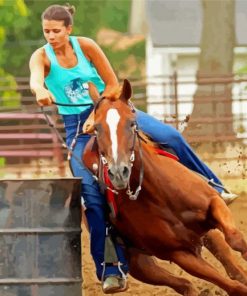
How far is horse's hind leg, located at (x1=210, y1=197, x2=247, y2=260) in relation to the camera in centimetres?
729

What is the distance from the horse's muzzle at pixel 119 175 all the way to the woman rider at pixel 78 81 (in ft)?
2.49

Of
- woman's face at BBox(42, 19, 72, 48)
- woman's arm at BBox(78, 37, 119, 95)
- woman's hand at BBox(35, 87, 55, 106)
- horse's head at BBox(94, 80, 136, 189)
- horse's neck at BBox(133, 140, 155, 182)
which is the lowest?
horse's neck at BBox(133, 140, 155, 182)

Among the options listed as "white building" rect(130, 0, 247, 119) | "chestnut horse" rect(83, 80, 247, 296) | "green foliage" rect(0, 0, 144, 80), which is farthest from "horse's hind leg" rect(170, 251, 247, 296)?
"green foliage" rect(0, 0, 144, 80)

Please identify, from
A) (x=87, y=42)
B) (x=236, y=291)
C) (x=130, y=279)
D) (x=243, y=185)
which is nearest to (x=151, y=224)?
(x=236, y=291)

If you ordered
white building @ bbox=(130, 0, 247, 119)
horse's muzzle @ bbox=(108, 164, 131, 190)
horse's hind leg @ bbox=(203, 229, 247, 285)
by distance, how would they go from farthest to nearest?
white building @ bbox=(130, 0, 247, 119) → horse's hind leg @ bbox=(203, 229, 247, 285) → horse's muzzle @ bbox=(108, 164, 131, 190)

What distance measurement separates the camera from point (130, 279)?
388 inches

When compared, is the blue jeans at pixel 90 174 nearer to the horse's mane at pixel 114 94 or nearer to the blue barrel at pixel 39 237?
the blue barrel at pixel 39 237

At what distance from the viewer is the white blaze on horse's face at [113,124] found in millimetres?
6789

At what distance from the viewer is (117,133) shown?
6883mm

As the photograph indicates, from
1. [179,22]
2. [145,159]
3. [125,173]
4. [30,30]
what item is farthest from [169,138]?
[179,22]

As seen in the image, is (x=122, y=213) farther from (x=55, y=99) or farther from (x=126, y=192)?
(x=55, y=99)

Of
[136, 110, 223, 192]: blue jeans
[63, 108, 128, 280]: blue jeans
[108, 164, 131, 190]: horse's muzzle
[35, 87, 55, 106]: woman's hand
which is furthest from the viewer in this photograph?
[136, 110, 223, 192]: blue jeans

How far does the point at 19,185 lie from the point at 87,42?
101 cm

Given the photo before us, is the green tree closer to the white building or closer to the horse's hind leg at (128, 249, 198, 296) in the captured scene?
the white building
